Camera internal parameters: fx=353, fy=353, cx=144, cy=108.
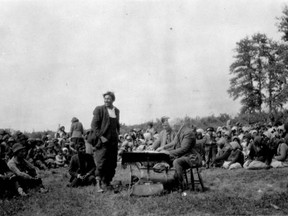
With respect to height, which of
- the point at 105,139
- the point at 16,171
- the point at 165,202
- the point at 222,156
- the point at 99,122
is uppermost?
the point at 99,122

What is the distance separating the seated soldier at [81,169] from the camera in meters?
8.84

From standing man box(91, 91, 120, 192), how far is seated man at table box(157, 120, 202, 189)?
1344mm

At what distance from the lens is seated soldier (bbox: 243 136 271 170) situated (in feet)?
35.7

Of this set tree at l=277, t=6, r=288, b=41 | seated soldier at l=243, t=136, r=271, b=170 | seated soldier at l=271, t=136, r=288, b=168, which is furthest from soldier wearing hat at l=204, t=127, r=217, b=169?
tree at l=277, t=6, r=288, b=41

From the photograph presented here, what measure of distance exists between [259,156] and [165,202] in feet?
19.6

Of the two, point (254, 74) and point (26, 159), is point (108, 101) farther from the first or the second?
point (254, 74)

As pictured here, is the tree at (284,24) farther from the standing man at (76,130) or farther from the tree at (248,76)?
the standing man at (76,130)

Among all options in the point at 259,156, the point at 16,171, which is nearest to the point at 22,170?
the point at 16,171

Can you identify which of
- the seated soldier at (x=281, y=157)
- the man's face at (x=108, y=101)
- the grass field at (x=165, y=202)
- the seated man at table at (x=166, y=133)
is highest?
the man's face at (x=108, y=101)

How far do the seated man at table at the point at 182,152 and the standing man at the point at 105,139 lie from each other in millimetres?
1344

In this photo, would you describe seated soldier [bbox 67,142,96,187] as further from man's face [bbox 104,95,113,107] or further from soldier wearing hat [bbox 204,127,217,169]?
soldier wearing hat [bbox 204,127,217,169]

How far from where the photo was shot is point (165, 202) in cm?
635

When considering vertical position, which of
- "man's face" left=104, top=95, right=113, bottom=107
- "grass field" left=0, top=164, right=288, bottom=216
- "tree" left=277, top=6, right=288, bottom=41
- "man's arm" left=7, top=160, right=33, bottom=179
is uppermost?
"tree" left=277, top=6, right=288, bottom=41

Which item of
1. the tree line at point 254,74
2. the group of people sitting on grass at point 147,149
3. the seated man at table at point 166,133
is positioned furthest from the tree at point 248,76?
the seated man at table at point 166,133
